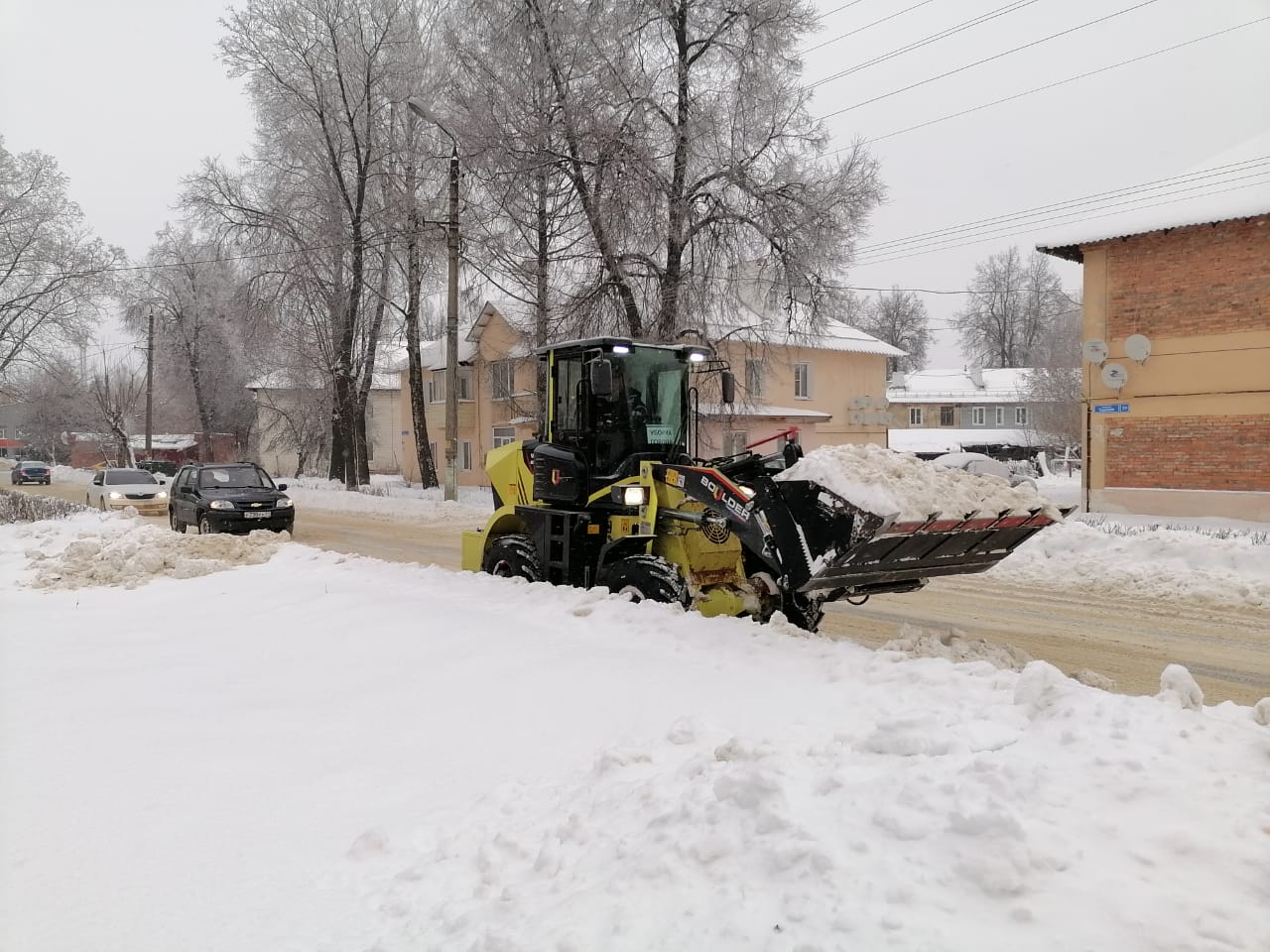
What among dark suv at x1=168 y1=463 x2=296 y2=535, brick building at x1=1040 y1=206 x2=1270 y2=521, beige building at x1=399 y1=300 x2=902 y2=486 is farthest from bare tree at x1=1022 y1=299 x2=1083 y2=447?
dark suv at x1=168 y1=463 x2=296 y2=535

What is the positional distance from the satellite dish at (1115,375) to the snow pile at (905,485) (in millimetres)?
13874

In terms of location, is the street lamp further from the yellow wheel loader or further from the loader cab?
the loader cab

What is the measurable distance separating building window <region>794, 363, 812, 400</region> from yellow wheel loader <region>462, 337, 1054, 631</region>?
26.8 m

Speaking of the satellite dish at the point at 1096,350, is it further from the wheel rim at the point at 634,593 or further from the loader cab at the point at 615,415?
the wheel rim at the point at 634,593

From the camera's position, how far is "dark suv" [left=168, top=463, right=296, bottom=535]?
1667 centimetres

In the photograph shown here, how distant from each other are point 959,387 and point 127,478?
2191 inches

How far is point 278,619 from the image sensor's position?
26.2ft

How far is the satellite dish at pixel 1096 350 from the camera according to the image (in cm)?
1872

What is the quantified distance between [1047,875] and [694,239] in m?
18.1

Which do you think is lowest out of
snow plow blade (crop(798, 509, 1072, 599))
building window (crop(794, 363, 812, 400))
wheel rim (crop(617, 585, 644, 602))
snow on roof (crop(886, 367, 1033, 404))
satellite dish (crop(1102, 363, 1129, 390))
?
wheel rim (crop(617, 585, 644, 602))

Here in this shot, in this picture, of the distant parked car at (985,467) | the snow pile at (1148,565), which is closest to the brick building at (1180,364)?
the distant parked car at (985,467)

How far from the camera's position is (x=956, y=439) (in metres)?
54.7

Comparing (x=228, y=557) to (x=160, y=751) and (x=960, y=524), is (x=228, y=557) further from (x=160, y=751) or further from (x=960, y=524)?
(x=960, y=524)

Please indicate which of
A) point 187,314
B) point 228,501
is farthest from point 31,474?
point 228,501
